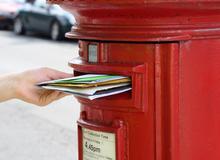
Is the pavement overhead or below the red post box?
below

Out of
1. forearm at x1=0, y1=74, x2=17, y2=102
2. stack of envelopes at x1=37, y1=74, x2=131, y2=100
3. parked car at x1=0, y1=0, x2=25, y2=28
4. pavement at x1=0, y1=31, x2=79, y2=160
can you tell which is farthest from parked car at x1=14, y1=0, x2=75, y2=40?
stack of envelopes at x1=37, y1=74, x2=131, y2=100

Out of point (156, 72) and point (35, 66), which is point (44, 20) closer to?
point (35, 66)

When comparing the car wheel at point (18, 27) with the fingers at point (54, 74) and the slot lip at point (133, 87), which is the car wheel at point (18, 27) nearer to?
the fingers at point (54, 74)

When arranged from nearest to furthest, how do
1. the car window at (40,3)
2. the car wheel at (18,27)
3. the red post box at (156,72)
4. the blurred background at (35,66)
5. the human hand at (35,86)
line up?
the red post box at (156,72) → the human hand at (35,86) → the blurred background at (35,66) → the car window at (40,3) → the car wheel at (18,27)

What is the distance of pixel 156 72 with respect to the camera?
1839mm

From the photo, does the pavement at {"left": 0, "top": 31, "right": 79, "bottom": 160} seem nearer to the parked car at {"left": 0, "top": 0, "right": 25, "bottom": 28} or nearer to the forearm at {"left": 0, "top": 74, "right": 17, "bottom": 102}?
the forearm at {"left": 0, "top": 74, "right": 17, "bottom": 102}

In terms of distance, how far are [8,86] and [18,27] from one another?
14906 millimetres

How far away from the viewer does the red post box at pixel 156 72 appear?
1.82 metres

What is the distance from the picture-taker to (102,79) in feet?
6.13

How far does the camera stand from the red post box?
5.96ft

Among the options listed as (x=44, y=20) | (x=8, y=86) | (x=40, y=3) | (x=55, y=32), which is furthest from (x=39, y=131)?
(x=40, y=3)

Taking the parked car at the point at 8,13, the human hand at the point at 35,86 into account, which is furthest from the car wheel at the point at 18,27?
the human hand at the point at 35,86

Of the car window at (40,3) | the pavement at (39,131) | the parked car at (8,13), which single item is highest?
the car window at (40,3)

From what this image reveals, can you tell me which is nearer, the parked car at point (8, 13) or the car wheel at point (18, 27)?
the car wheel at point (18, 27)
